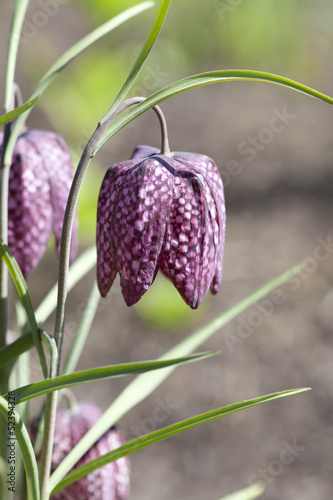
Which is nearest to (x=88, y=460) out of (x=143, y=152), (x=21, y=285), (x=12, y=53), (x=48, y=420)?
(x=48, y=420)

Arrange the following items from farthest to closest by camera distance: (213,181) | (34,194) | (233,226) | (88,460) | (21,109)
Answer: (233,226), (88,460), (34,194), (213,181), (21,109)

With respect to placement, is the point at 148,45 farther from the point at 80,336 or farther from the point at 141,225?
the point at 80,336

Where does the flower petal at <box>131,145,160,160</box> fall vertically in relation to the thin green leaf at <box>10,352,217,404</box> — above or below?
above

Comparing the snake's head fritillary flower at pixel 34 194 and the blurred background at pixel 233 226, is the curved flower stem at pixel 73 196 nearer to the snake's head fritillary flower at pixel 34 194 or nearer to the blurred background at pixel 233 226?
the snake's head fritillary flower at pixel 34 194

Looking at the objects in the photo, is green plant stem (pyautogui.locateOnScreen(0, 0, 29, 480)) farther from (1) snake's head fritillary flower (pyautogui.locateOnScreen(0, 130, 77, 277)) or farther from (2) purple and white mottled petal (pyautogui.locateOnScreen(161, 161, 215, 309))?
(2) purple and white mottled petal (pyautogui.locateOnScreen(161, 161, 215, 309))

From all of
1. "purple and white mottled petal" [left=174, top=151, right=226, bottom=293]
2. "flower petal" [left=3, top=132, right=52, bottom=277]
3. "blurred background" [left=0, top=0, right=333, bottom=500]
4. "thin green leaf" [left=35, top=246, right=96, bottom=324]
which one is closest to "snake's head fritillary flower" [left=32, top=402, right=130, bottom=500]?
"thin green leaf" [left=35, top=246, right=96, bottom=324]

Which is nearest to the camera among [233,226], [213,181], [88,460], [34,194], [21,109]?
[21,109]

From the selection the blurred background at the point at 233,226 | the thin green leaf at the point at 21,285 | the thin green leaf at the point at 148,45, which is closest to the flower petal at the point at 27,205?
the thin green leaf at the point at 21,285
